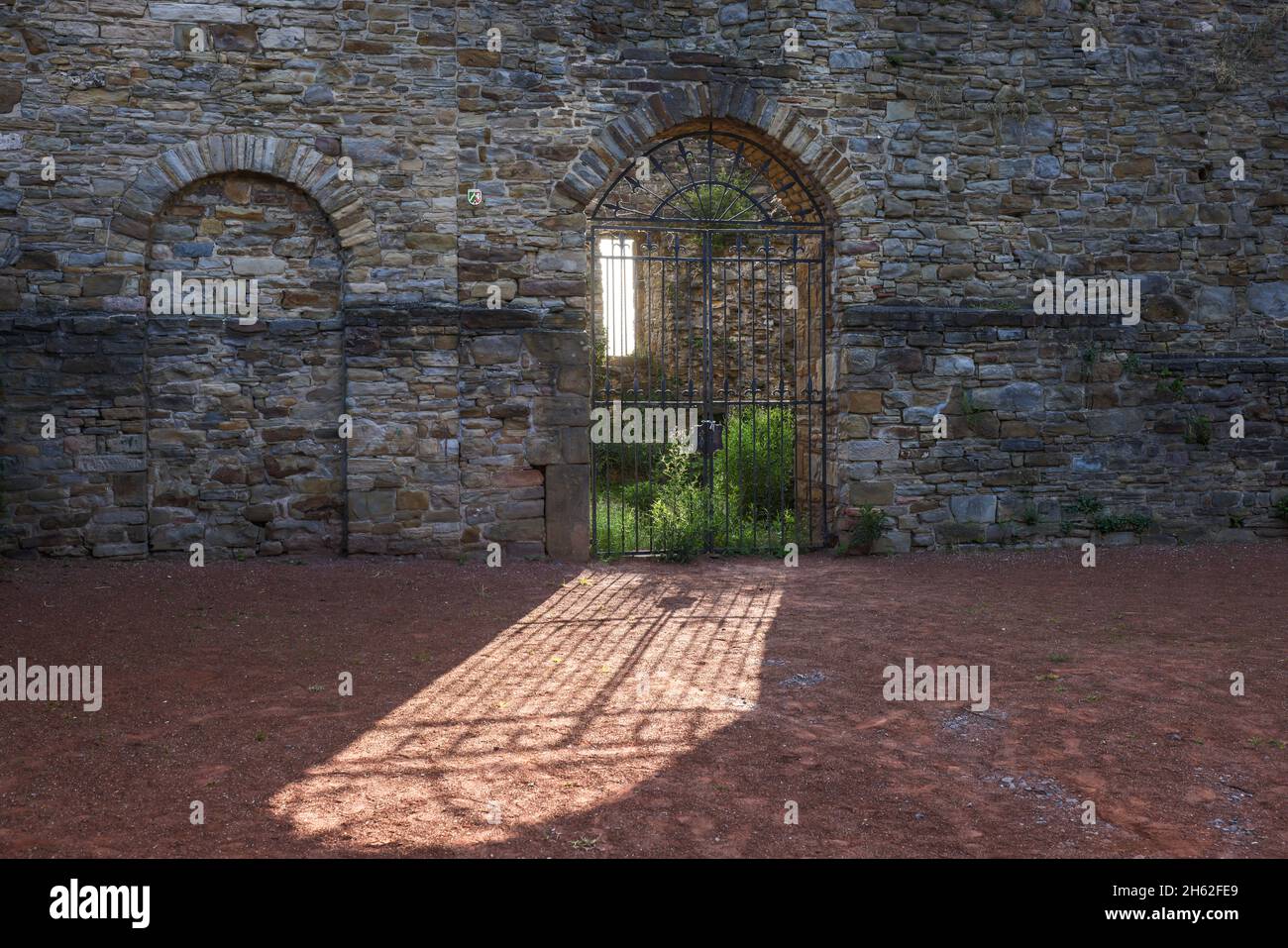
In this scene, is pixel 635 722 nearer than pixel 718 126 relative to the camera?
Yes

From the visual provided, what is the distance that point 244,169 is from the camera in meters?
8.38

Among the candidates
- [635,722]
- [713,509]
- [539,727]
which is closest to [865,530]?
[713,509]

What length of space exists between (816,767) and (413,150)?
21.7ft

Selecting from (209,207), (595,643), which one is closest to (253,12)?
(209,207)

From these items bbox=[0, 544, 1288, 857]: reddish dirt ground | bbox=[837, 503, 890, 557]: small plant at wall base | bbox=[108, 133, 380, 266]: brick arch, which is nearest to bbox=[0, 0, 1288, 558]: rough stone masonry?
bbox=[108, 133, 380, 266]: brick arch

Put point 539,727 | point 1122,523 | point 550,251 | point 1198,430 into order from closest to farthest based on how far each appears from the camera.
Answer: point 539,727
point 550,251
point 1122,523
point 1198,430

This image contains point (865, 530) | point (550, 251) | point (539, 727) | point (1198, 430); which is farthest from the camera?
point (1198, 430)

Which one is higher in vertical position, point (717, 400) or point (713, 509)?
point (717, 400)

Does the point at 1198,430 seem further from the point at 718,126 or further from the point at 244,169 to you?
the point at 244,169

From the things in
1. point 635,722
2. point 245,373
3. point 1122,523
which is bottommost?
point 635,722

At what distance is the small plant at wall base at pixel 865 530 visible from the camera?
29.8 ft

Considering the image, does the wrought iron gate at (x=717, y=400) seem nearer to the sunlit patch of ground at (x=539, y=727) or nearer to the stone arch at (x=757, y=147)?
the stone arch at (x=757, y=147)

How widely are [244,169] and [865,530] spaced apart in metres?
6.13

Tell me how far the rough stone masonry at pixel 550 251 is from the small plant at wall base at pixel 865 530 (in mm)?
126
